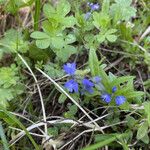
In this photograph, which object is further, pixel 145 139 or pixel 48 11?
pixel 48 11

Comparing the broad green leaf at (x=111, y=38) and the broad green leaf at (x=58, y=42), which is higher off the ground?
the broad green leaf at (x=58, y=42)

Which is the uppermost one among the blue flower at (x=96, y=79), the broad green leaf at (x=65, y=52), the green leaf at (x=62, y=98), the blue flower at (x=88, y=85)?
the broad green leaf at (x=65, y=52)

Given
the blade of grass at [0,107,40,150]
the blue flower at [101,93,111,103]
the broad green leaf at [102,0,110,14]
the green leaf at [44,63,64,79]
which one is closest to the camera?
the blade of grass at [0,107,40,150]

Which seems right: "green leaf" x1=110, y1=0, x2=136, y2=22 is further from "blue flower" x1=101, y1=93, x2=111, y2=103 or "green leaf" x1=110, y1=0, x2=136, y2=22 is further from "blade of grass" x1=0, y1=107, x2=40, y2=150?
"blade of grass" x1=0, y1=107, x2=40, y2=150

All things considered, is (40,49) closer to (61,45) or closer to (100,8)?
(61,45)

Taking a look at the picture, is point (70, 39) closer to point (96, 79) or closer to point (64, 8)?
point (64, 8)

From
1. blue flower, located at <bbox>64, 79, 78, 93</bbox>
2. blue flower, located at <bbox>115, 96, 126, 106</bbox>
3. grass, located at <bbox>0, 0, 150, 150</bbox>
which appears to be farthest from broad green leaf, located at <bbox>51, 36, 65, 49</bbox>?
blue flower, located at <bbox>115, 96, 126, 106</bbox>

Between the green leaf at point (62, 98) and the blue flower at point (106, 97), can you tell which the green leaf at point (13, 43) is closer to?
the green leaf at point (62, 98)

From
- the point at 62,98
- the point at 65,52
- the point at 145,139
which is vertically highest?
the point at 65,52

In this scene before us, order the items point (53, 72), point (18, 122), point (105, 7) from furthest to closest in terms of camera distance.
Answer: point (105, 7)
point (53, 72)
point (18, 122)

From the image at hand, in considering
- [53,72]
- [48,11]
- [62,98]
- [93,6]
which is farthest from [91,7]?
[62,98]

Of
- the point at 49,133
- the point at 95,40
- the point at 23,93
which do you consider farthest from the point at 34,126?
the point at 95,40

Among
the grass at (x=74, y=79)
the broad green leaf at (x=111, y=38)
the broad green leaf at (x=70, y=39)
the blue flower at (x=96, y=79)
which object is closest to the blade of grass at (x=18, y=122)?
the grass at (x=74, y=79)
